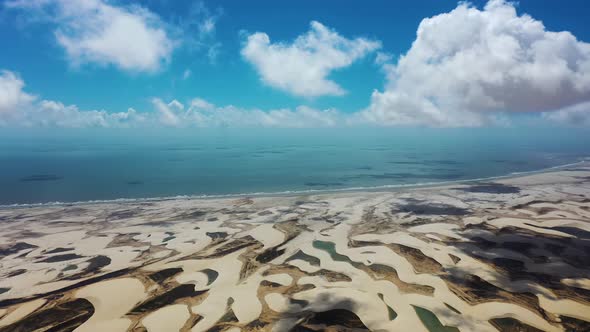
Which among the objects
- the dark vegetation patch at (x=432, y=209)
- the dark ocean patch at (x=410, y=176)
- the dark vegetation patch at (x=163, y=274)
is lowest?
the dark vegetation patch at (x=163, y=274)

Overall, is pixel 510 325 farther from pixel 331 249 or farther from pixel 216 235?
pixel 216 235

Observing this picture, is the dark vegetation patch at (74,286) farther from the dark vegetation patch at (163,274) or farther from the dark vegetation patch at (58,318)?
the dark vegetation patch at (163,274)

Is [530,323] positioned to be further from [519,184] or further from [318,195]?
[519,184]

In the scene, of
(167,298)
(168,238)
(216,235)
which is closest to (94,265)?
(168,238)

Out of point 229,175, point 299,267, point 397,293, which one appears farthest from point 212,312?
point 229,175

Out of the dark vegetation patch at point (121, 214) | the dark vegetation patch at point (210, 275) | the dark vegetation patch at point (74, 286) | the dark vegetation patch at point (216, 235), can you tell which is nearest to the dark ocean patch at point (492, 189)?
the dark vegetation patch at point (216, 235)

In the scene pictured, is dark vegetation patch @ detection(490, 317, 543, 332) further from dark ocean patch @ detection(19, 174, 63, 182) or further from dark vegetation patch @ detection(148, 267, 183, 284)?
dark ocean patch @ detection(19, 174, 63, 182)
